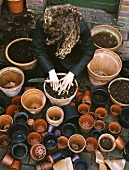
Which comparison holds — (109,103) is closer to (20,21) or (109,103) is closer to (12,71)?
(12,71)

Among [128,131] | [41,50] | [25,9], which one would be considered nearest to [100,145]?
[128,131]

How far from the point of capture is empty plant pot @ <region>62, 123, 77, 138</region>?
3245mm

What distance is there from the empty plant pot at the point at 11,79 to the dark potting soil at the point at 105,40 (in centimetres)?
122

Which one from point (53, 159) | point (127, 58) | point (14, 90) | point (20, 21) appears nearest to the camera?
point (53, 159)

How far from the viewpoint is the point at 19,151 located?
3150 mm

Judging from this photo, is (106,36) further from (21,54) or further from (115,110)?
(21,54)

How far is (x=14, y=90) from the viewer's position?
11.1 ft

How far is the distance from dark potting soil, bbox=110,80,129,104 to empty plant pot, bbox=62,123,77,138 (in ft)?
2.29

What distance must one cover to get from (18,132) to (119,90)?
4.65 ft

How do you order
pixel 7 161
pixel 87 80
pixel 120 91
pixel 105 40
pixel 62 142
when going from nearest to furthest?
pixel 7 161
pixel 62 142
pixel 120 91
pixel 87 80
pixel 105 40

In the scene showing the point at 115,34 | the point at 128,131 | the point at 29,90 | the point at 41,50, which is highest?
the point at 41,50

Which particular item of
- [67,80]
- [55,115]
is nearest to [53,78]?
[67,80]

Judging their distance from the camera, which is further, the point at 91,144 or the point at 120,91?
the point at 120,91

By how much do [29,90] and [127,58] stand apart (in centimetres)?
146
